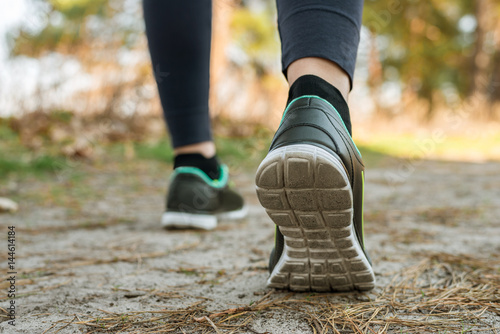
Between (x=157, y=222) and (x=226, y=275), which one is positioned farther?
(x=157, y=222)

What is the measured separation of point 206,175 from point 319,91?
2.14ft

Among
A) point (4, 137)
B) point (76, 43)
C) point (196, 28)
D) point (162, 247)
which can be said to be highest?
point (76, 43)

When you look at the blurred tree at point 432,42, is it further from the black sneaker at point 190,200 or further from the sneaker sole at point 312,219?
the sneaker sole at point 312,219

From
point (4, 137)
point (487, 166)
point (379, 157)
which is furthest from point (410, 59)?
point (4, 137)

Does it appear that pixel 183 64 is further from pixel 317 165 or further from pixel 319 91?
pixel 317 165

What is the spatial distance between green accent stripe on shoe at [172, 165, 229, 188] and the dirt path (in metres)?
0.14

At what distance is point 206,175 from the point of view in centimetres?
126

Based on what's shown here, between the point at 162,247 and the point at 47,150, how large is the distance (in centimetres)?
246

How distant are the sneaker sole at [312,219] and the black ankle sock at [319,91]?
5.1 inches

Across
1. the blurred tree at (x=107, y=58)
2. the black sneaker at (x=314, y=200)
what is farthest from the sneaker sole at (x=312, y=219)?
the blurred tree at (x=107, y=58)

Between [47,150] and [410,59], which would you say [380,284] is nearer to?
[47,150]

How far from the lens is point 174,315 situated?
2.03 ft

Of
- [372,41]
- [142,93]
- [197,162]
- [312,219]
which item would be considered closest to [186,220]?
[197,162]

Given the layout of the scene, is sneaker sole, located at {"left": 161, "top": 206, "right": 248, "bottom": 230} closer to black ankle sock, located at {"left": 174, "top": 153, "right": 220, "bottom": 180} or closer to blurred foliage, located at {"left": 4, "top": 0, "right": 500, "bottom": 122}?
black ankle sock, located at {"left": 174, "top": 153, "right": 220, "bottom": 180}
